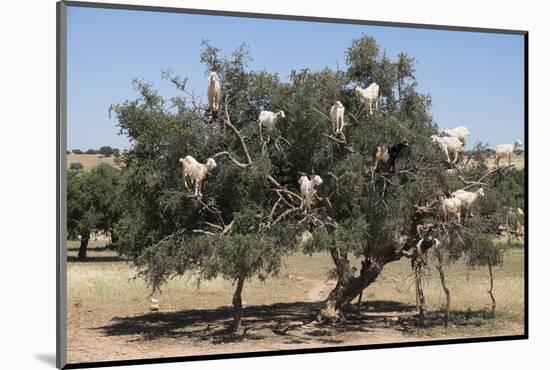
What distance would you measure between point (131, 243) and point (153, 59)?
2.27 meters

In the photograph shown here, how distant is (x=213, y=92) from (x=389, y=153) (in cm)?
224

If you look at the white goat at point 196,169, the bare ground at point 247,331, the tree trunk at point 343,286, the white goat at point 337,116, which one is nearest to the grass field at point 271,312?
the bare ground at point 247,331

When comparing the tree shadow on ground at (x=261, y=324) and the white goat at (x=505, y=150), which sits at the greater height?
the white goat at (x=505, y=150)

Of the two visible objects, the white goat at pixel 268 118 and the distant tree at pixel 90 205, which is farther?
the distant tree at pixel 90 205

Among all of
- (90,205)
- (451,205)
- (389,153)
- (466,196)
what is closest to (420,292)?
(451,205)

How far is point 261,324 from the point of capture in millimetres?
11242

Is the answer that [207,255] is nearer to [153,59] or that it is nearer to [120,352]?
[120,352]

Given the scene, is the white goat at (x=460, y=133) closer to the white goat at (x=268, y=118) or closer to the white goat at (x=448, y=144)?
the white goat at (x=448, y=144)

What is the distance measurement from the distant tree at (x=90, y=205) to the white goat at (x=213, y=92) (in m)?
7.50

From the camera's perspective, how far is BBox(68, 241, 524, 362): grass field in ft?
34.2

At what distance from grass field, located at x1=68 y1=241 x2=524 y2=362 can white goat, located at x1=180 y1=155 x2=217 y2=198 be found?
6.03ft

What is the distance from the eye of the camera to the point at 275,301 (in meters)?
13.0

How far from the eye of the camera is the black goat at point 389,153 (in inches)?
417

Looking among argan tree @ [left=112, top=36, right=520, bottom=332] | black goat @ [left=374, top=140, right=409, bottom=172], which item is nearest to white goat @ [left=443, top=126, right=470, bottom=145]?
argan tree @ [left=112, top=36, right=520, bottom=332]
